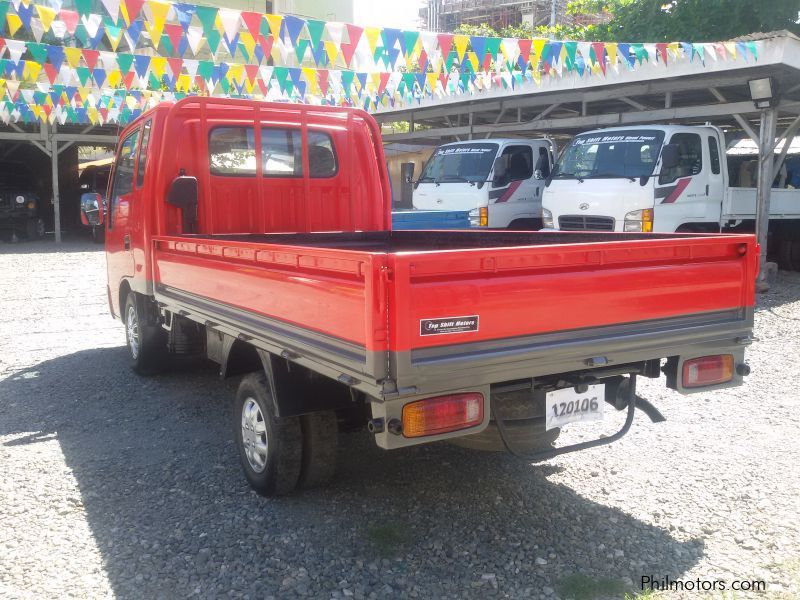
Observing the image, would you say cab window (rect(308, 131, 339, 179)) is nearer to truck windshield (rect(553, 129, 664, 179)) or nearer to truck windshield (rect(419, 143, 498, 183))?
truck windshield (rect(553, 129, 664, 179))

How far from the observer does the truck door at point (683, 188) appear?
884cm

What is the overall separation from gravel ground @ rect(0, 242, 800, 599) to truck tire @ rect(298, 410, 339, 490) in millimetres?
166

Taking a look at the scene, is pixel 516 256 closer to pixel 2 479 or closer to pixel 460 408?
pixel 460 408

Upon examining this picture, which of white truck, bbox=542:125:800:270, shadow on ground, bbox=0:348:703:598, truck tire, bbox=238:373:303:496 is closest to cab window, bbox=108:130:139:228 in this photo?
shadow on ground, bbox=0:348:703:598

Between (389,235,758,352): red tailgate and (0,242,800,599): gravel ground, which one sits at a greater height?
(389,235,758,352): red tailgate

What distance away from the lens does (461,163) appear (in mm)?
11695

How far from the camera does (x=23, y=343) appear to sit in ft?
24.2

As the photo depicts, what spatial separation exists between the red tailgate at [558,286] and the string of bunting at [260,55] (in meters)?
4.46

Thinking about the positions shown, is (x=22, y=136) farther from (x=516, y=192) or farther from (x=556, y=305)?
(x=556, y=305)

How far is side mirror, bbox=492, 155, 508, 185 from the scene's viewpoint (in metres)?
11.2

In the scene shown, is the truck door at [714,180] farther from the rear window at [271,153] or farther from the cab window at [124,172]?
the cab window at [124,172]

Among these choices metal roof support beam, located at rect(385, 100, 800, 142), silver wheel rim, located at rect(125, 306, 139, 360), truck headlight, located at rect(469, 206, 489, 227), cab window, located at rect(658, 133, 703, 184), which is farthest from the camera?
truck headlight, located at rect(469, 206, 489, 227)

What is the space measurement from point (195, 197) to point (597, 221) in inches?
226

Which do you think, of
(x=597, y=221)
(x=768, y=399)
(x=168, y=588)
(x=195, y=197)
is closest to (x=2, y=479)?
(x=168, y=588)
